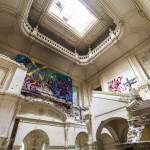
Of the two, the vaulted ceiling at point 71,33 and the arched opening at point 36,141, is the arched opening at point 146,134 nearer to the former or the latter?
the arched opening at point 36,141

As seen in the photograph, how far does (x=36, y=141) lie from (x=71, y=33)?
865 centimetres

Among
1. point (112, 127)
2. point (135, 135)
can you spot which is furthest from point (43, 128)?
point (135, 135)

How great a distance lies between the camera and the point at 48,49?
11023 mm

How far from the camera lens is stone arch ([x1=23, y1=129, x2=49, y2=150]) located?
762 centimetres

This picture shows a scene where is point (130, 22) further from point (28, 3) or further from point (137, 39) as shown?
point (28, 3)

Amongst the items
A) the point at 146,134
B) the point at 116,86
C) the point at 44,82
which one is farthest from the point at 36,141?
the point at 116,86

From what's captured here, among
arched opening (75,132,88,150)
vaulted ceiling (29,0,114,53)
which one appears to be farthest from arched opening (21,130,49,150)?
vaulted ceiling (29,0,114,53)

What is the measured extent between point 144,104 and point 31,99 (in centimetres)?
649

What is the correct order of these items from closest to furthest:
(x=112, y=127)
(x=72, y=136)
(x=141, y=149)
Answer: (x=141, y=149)
(x=112, y=127)
(x=72, y=136)

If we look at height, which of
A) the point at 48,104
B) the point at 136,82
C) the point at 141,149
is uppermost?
the point at 136,82

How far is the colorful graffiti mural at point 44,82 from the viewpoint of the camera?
363 inches

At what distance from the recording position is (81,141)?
Result: 963cm

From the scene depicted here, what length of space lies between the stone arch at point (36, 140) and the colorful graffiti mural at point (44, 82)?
2472 mm

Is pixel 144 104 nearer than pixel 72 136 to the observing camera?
Yes
